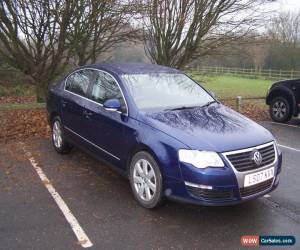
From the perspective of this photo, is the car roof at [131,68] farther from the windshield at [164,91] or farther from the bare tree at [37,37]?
the bare tree at [37,37]

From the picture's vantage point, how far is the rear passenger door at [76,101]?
18.6 ft

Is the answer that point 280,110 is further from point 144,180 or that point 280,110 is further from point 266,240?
point 266,240

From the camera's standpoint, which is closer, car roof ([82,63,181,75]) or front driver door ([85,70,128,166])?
front driver door ([85,70,128,166])

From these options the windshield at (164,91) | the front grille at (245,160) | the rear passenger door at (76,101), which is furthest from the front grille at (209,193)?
the rear passenger door at (76,101)

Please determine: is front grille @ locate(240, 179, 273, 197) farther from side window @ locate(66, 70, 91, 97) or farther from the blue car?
side window @ locate(66, 70, 91, 97)

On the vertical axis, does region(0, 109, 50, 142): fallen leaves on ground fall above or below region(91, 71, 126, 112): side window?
below

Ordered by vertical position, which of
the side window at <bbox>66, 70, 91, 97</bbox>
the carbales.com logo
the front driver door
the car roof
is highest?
the car roof

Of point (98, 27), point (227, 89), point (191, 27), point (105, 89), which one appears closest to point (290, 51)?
point (227, 89)

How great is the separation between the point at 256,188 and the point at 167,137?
3.57 feet

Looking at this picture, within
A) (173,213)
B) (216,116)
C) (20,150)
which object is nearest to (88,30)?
(20,150)

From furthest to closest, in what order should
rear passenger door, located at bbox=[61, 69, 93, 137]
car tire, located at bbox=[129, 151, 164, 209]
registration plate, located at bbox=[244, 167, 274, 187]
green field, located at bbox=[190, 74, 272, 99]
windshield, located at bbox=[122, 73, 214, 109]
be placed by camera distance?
green field, located at bbox=[190, 74, 272, 99] → rear passenger door, located at bbox=[61, 69, 93, 137] → windshield, located at bbox=[122, 73, 214, 109] → car tire, located at bbox=[129, 151, 164, 209] → registration plate, located at bbox=[244, 167, 274, 187]

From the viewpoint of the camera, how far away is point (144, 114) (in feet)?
15.0

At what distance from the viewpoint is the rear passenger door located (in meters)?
5.66

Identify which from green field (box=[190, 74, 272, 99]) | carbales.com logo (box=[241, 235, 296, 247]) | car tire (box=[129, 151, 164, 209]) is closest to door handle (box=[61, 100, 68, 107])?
car tire (box=[129, 151, 164, 209])
